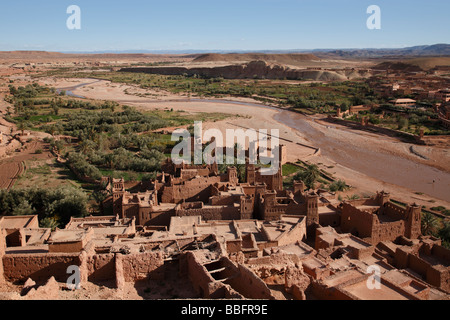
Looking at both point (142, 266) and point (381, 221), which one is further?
point (381, 221)

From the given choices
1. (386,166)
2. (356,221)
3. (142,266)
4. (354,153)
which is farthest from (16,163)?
(386,166)

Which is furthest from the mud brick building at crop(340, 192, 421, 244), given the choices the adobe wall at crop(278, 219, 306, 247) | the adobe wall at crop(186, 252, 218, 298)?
the adobe wall at crop(186, 252, 218, 298)

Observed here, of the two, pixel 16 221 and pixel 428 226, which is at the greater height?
pixel 16 221

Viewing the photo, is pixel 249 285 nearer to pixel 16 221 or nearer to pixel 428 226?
pixel 16 221

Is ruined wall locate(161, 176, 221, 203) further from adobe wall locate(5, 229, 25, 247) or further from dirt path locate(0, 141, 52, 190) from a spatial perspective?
dirt path locate(0, 141, 52, 190)

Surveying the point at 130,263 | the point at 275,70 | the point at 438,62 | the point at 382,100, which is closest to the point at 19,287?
the point at 130,263
